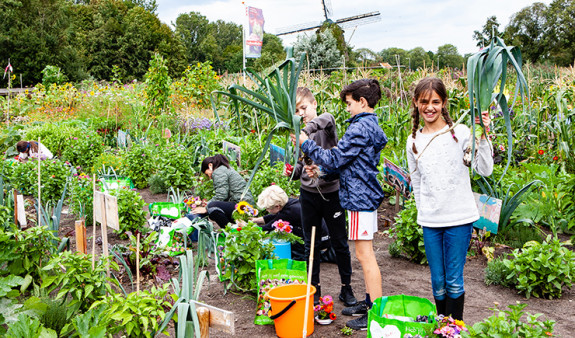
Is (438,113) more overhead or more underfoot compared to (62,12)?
more underfoot

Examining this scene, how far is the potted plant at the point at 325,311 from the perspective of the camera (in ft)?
9.33

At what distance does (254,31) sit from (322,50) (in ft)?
48.1

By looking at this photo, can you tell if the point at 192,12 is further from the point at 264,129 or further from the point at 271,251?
the point at 271,251

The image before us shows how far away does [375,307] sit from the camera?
231cm

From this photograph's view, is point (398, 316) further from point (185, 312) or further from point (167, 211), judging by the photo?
point (167, 211)

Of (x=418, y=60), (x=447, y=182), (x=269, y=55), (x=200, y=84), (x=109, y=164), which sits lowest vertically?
(x=109, y=164)

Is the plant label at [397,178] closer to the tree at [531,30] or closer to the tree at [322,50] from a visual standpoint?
the tree at [322,50]

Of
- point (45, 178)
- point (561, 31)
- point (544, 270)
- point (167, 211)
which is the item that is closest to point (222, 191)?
point (167, 211)

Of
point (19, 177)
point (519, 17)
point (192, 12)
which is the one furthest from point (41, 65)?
point (192, 12)

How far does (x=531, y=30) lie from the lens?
30094 millimetres

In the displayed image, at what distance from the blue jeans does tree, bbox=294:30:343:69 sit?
2191cm

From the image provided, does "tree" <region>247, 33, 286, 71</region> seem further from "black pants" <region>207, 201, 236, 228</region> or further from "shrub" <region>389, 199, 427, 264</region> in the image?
"shrub" <region>389, 199, 427, 264</region>

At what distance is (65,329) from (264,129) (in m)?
5.53

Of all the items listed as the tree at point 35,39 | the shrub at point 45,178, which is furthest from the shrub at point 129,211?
the tree at point 35,39
